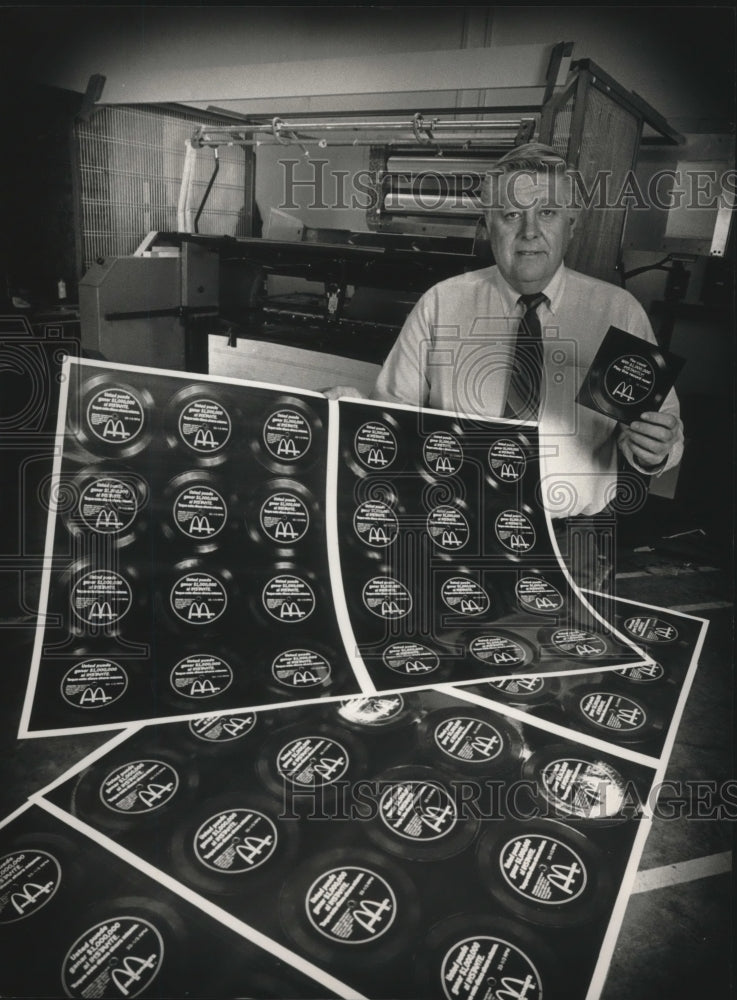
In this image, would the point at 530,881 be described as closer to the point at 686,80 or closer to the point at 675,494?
the point at 675,494

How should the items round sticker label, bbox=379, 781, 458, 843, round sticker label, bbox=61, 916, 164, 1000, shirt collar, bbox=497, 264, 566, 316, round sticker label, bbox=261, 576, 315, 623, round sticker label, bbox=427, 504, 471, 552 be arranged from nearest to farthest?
round sticker label, bbox=61, 916, 164, 1000, round sticker label, bbox=379, 781, 458, 843, round sticker label, bbox=261, 576, 315, 623, round sticker label, bbox=427, 504, 471, 552, shirt collar, bbox=497, 264, 566, 316

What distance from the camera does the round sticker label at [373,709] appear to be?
1.80ft

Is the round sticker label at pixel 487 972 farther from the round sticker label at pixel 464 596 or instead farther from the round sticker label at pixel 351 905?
the round sticker label at pixel 464 596

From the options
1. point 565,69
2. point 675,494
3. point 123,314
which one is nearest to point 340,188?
point 123,314

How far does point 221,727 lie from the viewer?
524mm

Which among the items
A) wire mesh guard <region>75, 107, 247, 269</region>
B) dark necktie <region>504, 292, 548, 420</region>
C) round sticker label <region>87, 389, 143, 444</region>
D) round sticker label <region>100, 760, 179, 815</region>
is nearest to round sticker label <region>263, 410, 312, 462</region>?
round sticker label <region>87, 389, 143, 444</region>

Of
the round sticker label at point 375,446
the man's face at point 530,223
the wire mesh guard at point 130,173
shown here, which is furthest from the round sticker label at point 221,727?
the wire mesh guard at point 130,173

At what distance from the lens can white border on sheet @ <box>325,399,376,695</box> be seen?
0.61 m

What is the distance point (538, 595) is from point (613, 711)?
7.5 inches

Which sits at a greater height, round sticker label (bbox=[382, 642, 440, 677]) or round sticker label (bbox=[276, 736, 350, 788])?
round sticker label (bbox=[382, 642, 440, 677])

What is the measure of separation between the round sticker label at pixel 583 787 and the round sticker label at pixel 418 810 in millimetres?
86

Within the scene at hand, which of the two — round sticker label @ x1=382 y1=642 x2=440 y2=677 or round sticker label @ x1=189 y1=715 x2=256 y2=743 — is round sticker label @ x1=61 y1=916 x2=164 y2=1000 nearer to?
round sticker label @ x1=189 y1=715 x2=256 y2=743

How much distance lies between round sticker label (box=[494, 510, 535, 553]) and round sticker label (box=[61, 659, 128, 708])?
0.47m

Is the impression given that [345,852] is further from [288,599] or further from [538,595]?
[538,595]
